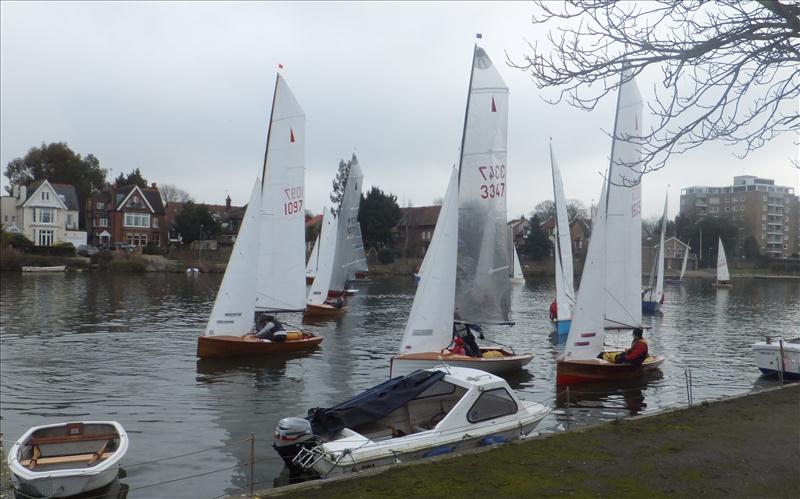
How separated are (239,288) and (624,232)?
12682mm

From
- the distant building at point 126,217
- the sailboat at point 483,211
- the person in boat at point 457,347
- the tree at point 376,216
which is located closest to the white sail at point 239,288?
the sailboat at point 483,211

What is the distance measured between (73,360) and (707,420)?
18910 mm

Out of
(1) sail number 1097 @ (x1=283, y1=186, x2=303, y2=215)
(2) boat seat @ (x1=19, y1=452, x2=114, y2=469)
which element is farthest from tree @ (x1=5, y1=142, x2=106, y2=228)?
(2) boat seat @ (x1=19, y1=452, x2=114, y2=469)

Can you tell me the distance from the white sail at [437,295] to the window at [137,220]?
83001mm

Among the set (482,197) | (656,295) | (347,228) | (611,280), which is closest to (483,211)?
(482,197)

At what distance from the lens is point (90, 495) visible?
374 inches

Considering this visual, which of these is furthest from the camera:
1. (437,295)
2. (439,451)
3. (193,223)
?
(193,223)

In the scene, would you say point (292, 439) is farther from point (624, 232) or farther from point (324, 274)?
point (324, 274)

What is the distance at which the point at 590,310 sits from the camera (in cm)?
1742

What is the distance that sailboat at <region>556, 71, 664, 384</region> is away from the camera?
17500mm

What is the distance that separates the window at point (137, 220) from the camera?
9069 centimetres

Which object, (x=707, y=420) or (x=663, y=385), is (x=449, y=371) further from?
(x=663, y=385)

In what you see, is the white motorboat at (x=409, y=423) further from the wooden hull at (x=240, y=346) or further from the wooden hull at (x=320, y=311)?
the wooden hull at (x=320, y=311)

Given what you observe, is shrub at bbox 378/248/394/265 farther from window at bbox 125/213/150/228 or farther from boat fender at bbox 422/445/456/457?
boat fender at bbox 422/445/456/457
